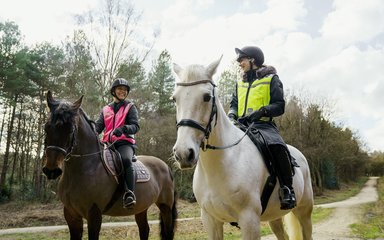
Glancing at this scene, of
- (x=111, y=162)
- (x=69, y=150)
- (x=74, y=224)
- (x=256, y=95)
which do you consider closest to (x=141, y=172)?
(x=111, y=162)

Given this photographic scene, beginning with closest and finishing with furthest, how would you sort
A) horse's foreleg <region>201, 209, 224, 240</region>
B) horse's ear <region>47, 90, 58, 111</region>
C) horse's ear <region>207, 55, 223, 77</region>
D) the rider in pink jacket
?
horse's ear <region>207, 55, 223, 77</region>, horse's foreleg <region>201, 209, 224, 240</region>, horse's ear <region>47, 90, 58, 111</region>, the rider in pink jacket

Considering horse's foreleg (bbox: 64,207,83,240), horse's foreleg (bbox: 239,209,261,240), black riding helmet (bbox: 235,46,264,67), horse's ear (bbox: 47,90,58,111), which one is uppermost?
black riding helmet (bbox: 235,46,264,67)

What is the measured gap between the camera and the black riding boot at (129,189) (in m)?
5.55

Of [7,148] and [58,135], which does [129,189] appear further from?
[7,148]

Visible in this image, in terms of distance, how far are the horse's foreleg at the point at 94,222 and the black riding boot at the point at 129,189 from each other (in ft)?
1.71

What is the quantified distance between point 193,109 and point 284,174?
153 centimetres

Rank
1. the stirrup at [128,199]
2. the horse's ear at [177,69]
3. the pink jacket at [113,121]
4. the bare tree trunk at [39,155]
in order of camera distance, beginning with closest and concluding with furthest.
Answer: the horse's ear at [177,69], the stirrup at [128,199], the pink jacket at [113,121], the bare tree trunk at [39,155]

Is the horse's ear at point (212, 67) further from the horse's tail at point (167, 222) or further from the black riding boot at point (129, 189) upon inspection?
the horse's tail at point (167, 222)

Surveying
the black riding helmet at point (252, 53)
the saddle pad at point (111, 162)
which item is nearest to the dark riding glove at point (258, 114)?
the black riding helmet at point (252, 53)

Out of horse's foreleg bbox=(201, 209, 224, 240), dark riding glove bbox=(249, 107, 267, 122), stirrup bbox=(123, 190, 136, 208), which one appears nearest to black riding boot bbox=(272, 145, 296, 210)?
dark riding glove bbox=(249, 107, 267, 122)

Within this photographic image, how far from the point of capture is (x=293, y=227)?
16.9ft

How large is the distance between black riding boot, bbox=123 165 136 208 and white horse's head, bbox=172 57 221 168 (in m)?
2.80

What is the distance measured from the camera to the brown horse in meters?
4.49

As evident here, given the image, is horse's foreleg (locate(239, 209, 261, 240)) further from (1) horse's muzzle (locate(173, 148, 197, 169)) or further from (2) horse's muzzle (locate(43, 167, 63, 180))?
(2) horse's muzzle (locate(43, 167, 63, 180))
